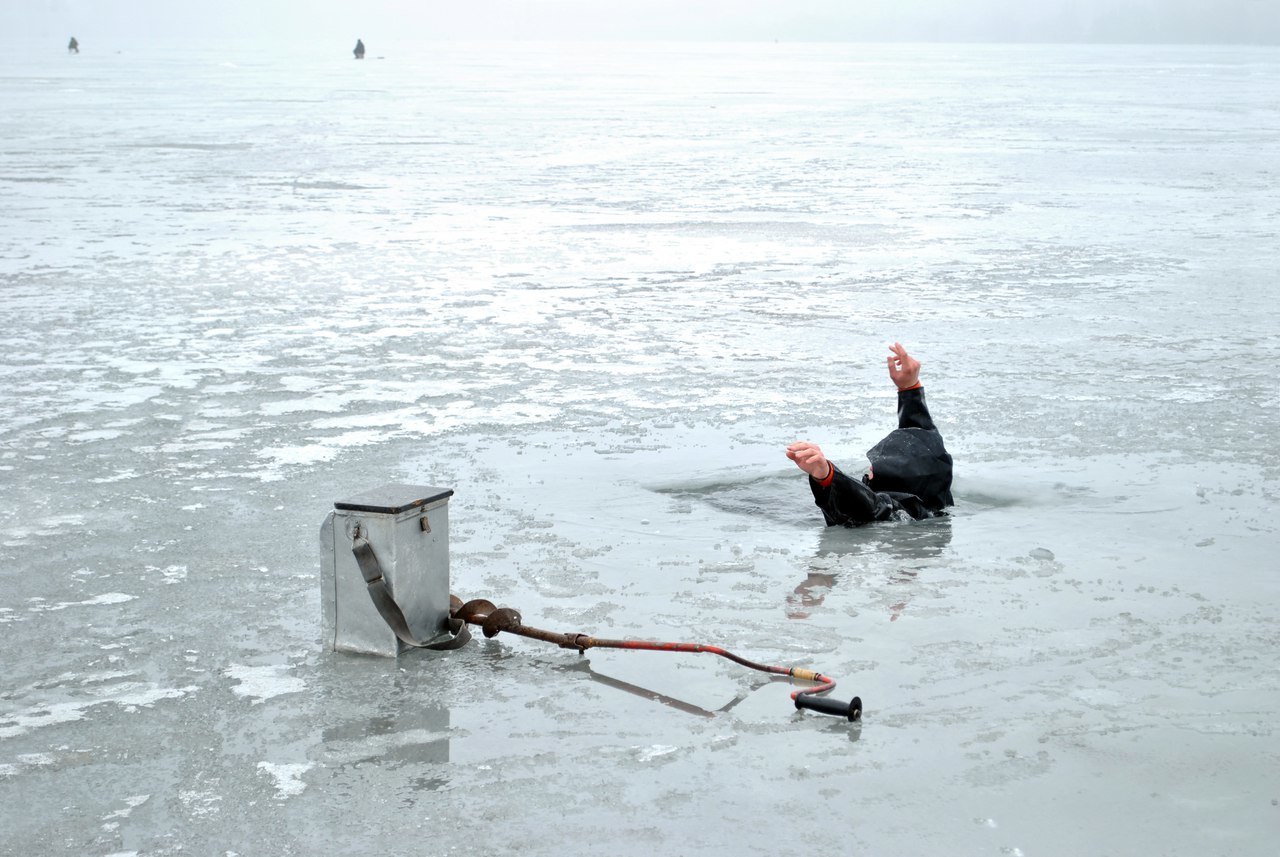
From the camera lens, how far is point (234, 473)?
22.0 feet

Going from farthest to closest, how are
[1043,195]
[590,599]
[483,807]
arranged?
[1043,195] < [590,599] < [483,807]

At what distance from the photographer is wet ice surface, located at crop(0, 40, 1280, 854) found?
3.73m

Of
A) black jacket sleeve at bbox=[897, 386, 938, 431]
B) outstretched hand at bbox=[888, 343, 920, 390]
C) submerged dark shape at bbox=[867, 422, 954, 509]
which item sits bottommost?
submerged dark shape at bbox=[867, 422, 954, 509]

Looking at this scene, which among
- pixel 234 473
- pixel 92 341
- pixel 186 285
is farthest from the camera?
pixel 186 285

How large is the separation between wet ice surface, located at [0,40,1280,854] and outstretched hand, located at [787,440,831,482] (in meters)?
0.34

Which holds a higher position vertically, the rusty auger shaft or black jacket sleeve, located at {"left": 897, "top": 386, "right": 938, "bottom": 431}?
black jacket sleeve, located at {"left": 897, "top": 386, "right": 938, "bottom": 431}

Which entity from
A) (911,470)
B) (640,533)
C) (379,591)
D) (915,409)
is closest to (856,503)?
(911,470)

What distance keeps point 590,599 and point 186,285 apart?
25.8 feet

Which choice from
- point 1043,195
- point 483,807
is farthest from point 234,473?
point 1043,195

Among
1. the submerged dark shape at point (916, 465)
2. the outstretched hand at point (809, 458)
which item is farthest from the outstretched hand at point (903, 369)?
the outstretched hand at point (809, 458)

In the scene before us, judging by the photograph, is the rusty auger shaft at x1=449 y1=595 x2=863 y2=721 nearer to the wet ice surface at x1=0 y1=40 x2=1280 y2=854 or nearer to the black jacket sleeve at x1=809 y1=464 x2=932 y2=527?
the wet ice surface at x1=0 y1=40 x2=1280 y2=854

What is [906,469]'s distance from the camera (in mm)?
6273

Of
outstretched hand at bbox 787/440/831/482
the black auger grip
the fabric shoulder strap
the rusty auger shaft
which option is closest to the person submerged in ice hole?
outstretched hand at bbox 787/440/831/482

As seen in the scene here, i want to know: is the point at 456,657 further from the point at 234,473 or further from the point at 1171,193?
the point at 1171,193
